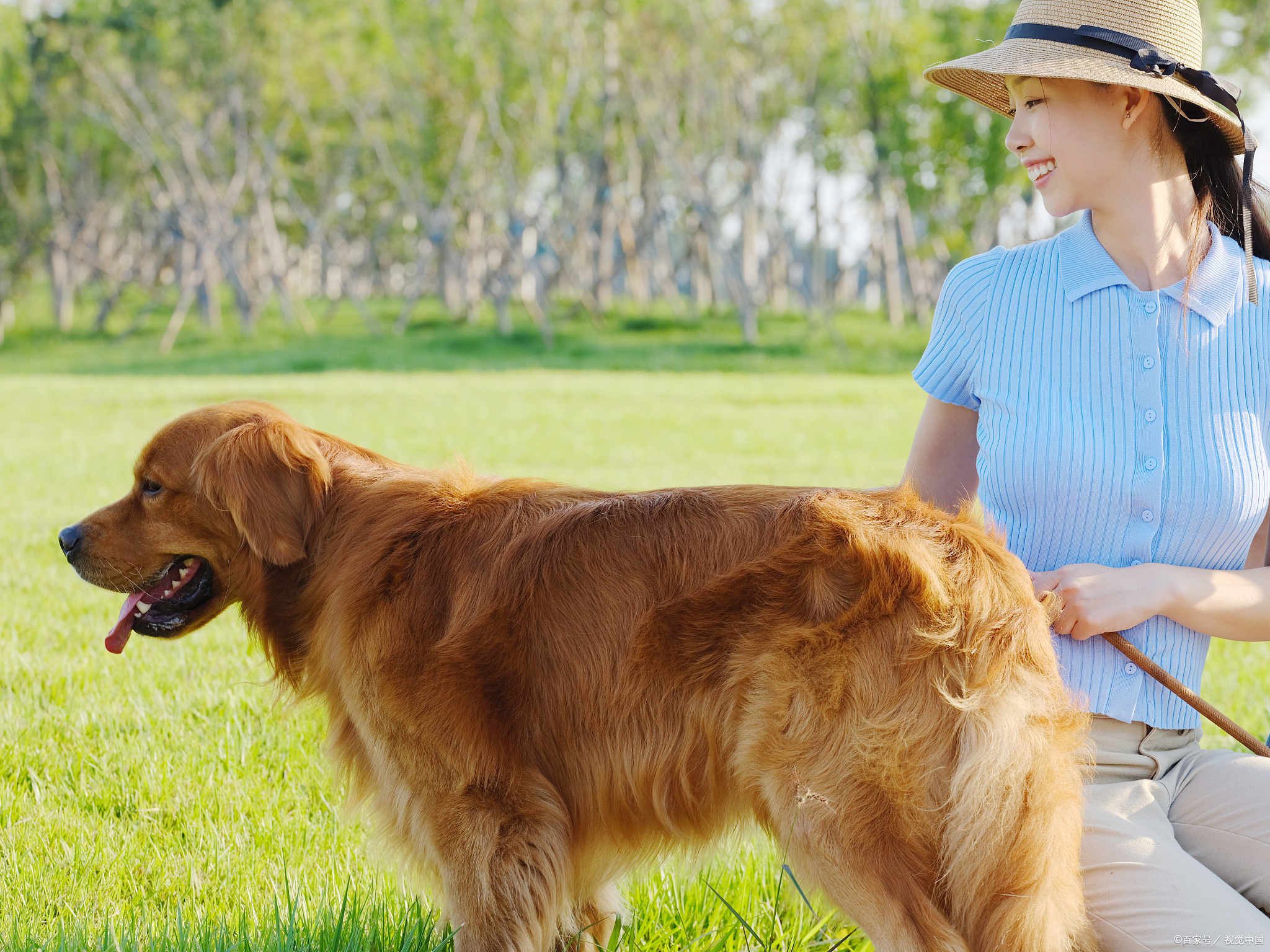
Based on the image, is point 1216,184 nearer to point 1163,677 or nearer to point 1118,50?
point 1118,50

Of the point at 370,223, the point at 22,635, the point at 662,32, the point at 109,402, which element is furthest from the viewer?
the point at 370,223

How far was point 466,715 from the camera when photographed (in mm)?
2123

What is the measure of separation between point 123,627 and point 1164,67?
2.57 meters

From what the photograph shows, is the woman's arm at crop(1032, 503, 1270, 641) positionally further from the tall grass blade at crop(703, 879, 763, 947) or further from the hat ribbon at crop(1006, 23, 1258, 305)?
the tall grass blade at crop(703, 879, 763, 947)

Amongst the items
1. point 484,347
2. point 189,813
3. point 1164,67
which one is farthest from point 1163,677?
point 484,347

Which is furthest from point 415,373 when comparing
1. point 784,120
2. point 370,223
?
point 370,223

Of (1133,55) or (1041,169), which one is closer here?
(1133,55)

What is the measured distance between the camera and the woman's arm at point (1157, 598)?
6.91 ft

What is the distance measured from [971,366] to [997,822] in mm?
1065

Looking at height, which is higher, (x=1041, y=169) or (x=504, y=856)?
(x=1041, y=169)

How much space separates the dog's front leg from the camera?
211 cm

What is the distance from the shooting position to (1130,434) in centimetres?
224

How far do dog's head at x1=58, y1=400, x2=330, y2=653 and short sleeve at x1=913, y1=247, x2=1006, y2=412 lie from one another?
1414mm

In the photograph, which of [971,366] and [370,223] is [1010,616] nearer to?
[971,366]
